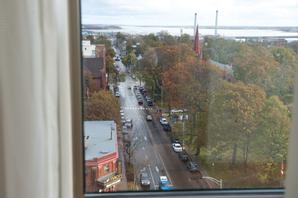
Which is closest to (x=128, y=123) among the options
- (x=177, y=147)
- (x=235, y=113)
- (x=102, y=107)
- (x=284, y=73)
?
(x=102, y=107)

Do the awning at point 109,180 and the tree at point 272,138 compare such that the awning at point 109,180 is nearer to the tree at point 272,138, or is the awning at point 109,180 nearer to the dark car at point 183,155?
the dark car at point 183,155

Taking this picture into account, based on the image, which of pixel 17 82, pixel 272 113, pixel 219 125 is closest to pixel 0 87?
pixel 17 82

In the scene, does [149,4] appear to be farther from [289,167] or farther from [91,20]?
[289,167]

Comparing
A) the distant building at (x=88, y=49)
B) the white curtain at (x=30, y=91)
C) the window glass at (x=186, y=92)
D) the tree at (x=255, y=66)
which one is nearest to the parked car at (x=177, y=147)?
the window glass at (x=186, y=92)

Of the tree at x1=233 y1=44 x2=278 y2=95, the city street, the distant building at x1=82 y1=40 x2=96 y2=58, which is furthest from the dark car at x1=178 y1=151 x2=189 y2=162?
the distant building at x1=82 y1=40 x2=96 y2=58

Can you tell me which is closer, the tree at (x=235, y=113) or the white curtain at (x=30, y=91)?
the white curtain at (x=30, y=91)

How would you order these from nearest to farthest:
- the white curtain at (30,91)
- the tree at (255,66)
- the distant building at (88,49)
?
the white curtain at (30,91), the distant building at (88,49), the tree at (255,66)

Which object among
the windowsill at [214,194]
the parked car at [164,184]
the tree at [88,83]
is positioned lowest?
the windowsill at [214,194]
